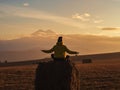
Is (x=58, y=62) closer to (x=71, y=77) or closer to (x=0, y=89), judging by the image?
(x=71, y=77)

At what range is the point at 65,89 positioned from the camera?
54.3ft

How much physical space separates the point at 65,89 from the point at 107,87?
5950 mm

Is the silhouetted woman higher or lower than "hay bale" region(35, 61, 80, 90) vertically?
higher

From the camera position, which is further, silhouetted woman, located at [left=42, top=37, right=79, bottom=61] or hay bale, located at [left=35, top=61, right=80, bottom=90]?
silhouetted woman, located at [left=42, top=37, right=79, bottom=61]

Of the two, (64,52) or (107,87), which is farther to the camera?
(107,87)

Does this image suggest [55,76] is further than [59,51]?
No

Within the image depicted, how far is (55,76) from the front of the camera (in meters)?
16.4

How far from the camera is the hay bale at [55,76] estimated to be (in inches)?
646

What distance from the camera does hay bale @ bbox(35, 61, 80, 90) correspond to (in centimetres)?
1641

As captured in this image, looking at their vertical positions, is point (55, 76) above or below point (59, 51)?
below

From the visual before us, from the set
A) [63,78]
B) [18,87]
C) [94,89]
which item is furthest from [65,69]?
[18,87]

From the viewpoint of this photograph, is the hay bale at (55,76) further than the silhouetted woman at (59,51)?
No

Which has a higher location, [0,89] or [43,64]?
[43,64]

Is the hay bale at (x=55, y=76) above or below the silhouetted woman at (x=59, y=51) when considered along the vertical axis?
below
